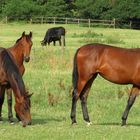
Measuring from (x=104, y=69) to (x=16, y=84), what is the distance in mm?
2417

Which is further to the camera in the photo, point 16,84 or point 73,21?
point 73,21

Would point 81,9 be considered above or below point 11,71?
below

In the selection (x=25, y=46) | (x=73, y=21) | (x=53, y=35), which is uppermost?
(x=25, y=46)

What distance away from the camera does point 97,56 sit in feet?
40.5

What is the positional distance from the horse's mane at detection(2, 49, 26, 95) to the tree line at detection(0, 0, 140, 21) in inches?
2206

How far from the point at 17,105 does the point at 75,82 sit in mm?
2059

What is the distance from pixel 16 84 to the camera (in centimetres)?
1093

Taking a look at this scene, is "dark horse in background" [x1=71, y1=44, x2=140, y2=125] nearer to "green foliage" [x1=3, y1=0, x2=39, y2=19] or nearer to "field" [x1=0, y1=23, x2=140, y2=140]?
"field" [x1=0, y1=23, x2=140, y2=140]

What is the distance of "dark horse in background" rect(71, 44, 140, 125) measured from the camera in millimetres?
12250

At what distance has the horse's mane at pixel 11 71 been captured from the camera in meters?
10.9

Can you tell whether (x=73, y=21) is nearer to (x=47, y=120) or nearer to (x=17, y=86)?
(x=47, y=120)

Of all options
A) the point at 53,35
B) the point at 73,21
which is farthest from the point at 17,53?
the point at 73,21

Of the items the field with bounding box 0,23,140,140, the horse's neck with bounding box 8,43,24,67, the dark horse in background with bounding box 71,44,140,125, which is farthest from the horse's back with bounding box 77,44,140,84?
the horse's neck with bounding box 8,43,24,67

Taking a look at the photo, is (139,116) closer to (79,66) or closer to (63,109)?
(63,109)
